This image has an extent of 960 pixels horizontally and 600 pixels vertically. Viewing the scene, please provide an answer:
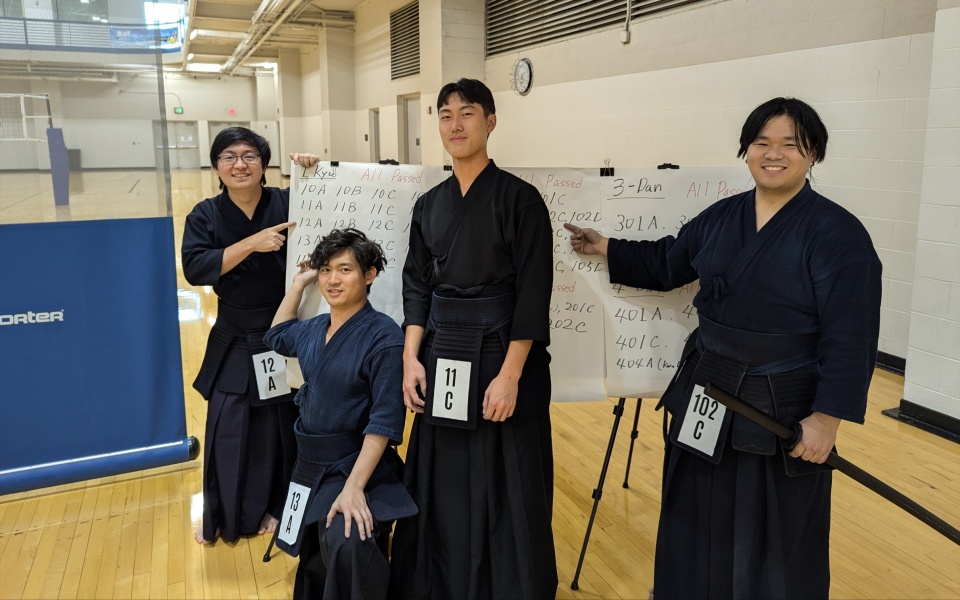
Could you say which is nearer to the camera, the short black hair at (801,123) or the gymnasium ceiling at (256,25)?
the short black hair at (801,123)

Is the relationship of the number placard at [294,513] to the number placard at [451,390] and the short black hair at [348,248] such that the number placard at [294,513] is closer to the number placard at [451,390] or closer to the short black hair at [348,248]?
the number placard at [451,390]

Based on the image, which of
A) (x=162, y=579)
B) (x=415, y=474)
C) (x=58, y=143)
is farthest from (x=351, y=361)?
Result: (x=58, y=143)

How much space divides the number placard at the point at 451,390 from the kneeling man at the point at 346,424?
4.7 inches

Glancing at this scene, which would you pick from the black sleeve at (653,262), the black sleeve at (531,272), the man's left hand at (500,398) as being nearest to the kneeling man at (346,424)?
the man's left hand at (500,398)

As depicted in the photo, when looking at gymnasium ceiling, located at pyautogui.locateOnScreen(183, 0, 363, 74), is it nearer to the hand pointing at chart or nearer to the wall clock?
the wall clock

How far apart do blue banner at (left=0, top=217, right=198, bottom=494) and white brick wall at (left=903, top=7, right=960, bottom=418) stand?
3.73 metres

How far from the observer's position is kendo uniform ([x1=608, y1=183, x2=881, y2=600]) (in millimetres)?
1415

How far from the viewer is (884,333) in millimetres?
4234

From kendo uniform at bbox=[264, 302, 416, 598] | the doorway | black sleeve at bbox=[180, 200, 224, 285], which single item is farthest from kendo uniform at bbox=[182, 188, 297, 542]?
the doorway

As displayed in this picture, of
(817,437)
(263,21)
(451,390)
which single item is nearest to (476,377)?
(451,390)

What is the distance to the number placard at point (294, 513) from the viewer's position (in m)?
1.81

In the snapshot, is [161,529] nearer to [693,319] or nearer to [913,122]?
[693,319]

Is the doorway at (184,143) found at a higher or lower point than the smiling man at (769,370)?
higher

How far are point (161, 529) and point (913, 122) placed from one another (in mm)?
4476
